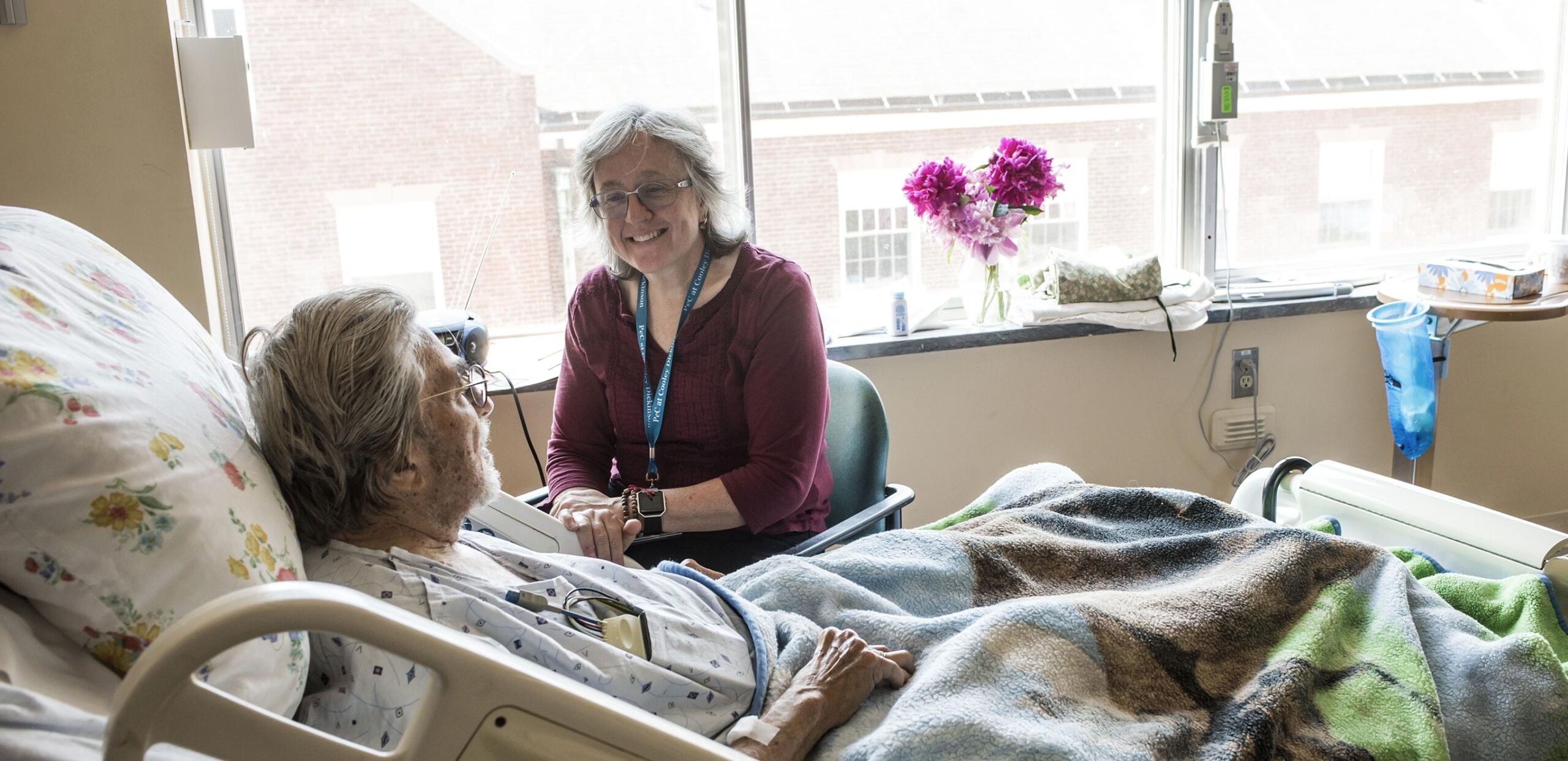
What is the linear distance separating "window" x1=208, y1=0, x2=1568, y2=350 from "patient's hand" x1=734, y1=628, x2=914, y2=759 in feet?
3.70

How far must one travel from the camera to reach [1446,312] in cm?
258

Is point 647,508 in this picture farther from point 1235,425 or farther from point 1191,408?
point 1235,425

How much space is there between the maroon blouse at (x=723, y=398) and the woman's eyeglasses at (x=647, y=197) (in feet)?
0.55

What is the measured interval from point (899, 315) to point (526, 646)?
1.79m

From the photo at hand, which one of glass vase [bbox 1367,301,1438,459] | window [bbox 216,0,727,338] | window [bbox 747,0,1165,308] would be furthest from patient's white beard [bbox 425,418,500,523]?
glass vase [bbox 1367,301,1438,459]

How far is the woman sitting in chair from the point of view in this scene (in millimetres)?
1895

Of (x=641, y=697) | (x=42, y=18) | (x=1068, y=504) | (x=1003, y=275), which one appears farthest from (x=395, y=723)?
(x=1003, y=275)

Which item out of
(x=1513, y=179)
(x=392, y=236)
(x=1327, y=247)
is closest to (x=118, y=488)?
(x=392, y=236)

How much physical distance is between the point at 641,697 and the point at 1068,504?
762 millimetres

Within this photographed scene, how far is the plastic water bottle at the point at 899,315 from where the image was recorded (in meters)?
2.81

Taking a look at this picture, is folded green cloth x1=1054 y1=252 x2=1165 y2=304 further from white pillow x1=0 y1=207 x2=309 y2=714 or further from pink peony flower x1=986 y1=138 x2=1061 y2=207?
white pillow x1=0 y1=207 x2=309 y2=714

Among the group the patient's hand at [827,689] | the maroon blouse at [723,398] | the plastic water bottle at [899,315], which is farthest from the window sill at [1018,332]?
the patient's hand at [827,689]

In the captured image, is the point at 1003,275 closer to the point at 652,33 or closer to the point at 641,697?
the point at 652,33

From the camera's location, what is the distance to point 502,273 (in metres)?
2.73
